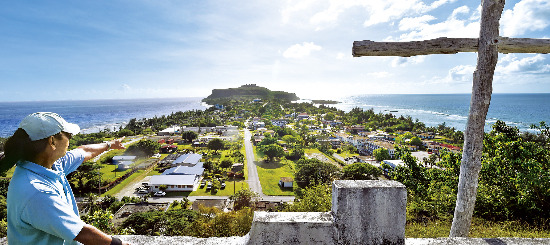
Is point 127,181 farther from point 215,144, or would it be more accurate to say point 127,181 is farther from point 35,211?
point 35,211

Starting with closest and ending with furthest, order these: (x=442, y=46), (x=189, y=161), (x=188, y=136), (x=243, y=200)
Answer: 1. (x=442, y=46)
2. (x=243, y=200)
3. (x=189, y=161)
4. (x=188, y=136)

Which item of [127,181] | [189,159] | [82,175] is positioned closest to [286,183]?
[189,159]

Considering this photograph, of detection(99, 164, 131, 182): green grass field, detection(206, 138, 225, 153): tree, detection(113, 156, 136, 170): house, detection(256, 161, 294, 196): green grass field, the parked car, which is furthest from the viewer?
detection(206, 138, 225, 153): tree

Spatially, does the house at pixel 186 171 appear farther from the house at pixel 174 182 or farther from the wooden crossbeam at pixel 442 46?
the wooden crossbeam at pixel 442 46

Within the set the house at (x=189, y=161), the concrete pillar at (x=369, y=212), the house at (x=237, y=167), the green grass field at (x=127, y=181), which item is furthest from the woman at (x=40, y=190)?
the house at (x=189, y=161)

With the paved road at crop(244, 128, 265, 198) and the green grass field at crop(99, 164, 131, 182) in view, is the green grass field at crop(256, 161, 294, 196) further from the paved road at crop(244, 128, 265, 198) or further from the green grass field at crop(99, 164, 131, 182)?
the green grass field at crop(99, 164, 131, 182)

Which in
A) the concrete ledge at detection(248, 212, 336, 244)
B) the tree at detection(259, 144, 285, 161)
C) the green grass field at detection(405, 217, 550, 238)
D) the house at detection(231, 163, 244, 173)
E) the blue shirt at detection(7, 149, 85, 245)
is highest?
the blue shirt at detection(7, 149, 85, 245)

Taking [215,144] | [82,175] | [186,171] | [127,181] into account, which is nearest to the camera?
[82,175]

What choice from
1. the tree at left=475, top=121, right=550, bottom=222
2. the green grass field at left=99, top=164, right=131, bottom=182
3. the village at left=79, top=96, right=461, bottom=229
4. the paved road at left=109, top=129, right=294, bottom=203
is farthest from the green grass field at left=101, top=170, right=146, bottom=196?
the tree at left=475, top=121, right=550, bottom=222
